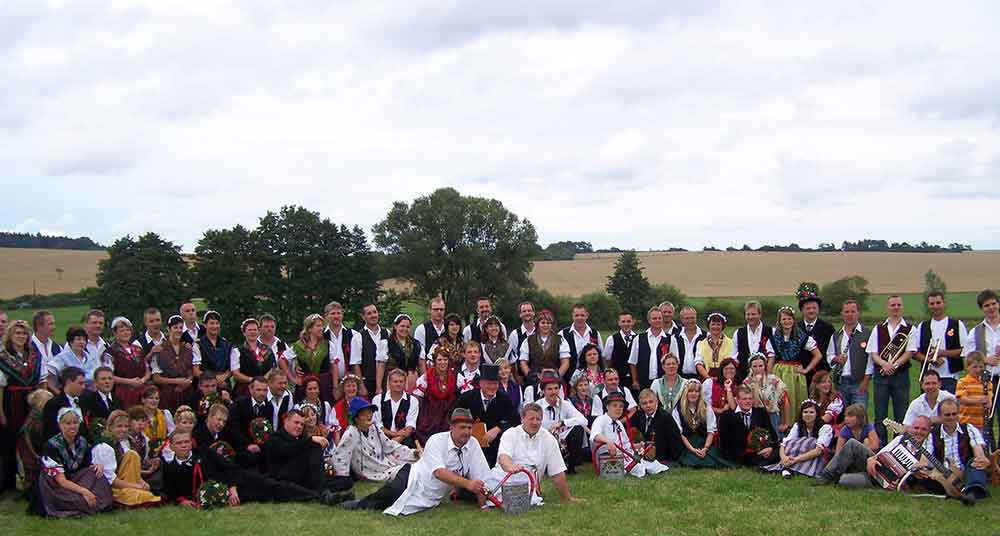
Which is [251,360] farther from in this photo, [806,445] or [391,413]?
[806,445]

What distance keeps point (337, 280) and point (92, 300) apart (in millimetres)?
8782

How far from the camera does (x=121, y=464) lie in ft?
25.6

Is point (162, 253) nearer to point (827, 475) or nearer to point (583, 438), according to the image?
point (583, 438)

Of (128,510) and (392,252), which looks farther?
(392,252)

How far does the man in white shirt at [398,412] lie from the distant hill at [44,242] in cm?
5064

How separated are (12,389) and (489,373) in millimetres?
4850

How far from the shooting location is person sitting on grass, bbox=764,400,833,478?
340 inches

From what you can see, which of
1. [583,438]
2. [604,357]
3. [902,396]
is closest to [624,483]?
[583,438]

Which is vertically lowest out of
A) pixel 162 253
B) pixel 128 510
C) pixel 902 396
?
pixel 128 510

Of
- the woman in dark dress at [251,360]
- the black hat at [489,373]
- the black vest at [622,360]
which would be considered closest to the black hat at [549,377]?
the black hat at [489,373]

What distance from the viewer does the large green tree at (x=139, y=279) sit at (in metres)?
28.9

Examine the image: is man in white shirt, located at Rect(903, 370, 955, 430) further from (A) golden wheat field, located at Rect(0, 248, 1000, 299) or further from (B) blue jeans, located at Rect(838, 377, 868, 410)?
(A) golden wheat field, located at Rect(0, 248, 1000, 299)

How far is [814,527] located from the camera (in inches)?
263

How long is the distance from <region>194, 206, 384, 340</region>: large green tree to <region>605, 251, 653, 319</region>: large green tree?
12.1 metres
